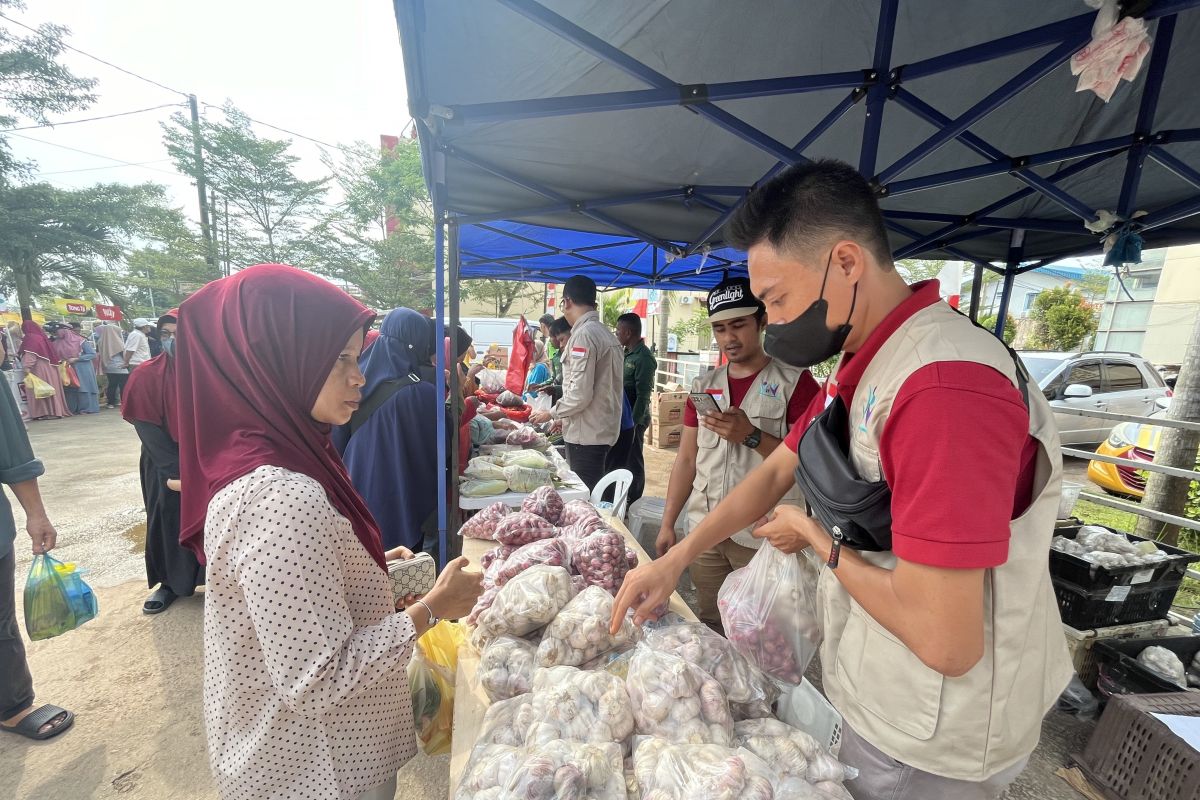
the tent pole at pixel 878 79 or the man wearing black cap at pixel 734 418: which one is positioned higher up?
the tent pole at pixel 878 79

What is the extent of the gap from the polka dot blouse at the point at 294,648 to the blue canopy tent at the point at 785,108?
146 centimetres

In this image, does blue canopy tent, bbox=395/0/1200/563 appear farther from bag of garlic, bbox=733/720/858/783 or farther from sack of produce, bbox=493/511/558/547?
bag of garlic, bbox=733/720/858/783

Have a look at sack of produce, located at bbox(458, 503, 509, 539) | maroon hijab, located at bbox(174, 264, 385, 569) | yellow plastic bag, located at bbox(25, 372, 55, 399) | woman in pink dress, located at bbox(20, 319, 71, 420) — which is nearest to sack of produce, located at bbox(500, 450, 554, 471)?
sack of produce, located at bbox(458, 503, 509, 539)

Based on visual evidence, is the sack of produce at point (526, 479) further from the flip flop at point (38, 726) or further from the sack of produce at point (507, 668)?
the flip flop at point (38, 726)

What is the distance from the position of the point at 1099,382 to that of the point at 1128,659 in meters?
7.74

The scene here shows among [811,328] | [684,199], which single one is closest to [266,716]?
[811,328]

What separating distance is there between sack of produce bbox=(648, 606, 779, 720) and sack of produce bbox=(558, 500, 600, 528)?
0.79 metres

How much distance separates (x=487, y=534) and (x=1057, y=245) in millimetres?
5474

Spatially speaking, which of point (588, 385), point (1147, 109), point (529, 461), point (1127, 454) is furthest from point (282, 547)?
point (1127, 454)

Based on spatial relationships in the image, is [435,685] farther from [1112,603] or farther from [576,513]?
[1112,603]

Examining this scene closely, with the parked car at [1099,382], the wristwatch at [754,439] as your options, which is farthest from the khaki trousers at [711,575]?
the parked car at [1099,382]

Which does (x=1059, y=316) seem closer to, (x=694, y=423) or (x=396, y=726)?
(x=694, y=423)

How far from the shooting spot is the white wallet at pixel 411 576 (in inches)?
65.0

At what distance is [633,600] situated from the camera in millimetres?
1299
